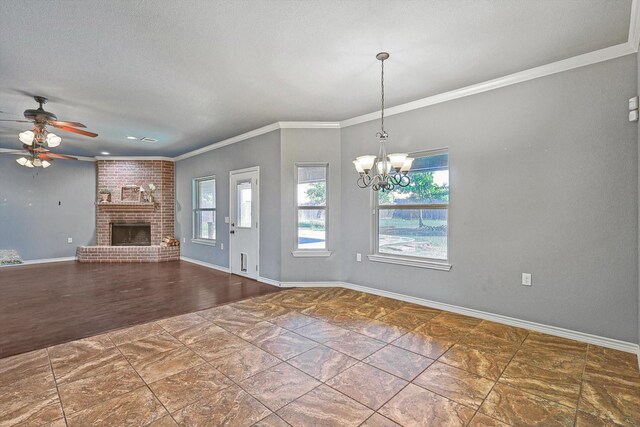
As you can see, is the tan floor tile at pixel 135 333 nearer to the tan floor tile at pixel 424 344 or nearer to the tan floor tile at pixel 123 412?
the tan floor tile at pixel 123 412

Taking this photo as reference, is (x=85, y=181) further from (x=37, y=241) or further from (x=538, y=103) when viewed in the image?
(x=538, y=103)

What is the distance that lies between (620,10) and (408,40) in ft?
4.64

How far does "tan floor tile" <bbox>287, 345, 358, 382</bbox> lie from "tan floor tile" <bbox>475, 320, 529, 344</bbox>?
147cm

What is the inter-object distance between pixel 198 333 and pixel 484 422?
8.07 feet

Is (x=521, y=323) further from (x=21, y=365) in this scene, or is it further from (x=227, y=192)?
(x=227, y=192)

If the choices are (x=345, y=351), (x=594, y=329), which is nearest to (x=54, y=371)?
(x=345, y=351)

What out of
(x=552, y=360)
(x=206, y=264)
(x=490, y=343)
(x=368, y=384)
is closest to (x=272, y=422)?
(x=368, y=384)

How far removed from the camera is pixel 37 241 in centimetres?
708

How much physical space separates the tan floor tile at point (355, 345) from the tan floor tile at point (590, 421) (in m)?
1.33

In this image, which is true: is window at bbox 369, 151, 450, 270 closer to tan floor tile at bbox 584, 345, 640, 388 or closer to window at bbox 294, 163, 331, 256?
window at bbox 294, 163, 331, 256

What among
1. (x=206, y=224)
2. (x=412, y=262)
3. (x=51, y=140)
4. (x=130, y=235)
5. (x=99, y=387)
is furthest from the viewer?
(x=130, y=235)

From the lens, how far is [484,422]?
1758 mm

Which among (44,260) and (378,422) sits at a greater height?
(44,260)

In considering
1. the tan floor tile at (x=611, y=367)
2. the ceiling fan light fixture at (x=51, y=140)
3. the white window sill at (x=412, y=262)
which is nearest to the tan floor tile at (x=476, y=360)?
the tan floor tile at (x=611, y=367)
